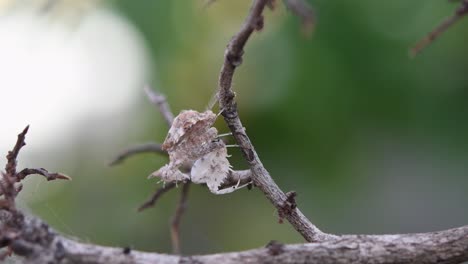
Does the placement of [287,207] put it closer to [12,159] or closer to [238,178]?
[238,178]

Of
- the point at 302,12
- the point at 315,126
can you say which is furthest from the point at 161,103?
the point at 315,126

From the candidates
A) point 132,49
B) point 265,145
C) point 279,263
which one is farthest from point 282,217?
point 132,49

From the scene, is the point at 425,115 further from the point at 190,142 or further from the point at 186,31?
the point at 190,142

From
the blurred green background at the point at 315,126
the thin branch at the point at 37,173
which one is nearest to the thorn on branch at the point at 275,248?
the thin branch at the point at 37,173

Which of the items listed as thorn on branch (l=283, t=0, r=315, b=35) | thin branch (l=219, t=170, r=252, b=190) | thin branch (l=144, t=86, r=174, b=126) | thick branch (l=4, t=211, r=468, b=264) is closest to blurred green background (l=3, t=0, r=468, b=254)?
thin branch (l=144, t=86, r=174, b=126)

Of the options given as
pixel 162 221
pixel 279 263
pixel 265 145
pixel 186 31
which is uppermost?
pixel 186 31
